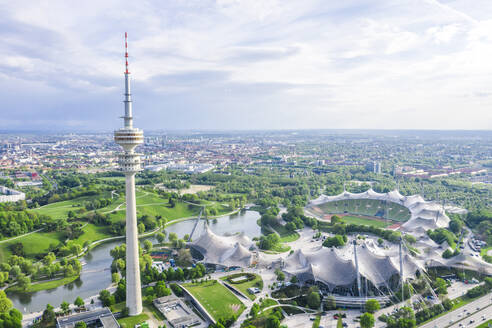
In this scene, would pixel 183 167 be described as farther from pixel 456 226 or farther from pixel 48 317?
pixel 48 317

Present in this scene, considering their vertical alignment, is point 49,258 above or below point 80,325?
above

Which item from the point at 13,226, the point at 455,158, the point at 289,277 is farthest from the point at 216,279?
the point at 455,158

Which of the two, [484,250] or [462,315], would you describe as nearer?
[462,315]

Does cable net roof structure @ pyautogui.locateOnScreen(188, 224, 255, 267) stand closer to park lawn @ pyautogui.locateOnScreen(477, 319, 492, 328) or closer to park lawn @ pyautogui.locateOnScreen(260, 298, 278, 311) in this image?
park lawn @ pyautogui.locateOnScreen(260, 298, 278, 311)

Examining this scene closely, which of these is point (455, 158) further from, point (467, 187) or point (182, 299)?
point (182, 299)

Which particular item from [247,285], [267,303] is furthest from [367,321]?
[247,285]

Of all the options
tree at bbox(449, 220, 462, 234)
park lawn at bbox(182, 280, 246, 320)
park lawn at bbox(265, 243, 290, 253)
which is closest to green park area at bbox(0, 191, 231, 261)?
park lawn at bbox(182, 280, 246, 320)

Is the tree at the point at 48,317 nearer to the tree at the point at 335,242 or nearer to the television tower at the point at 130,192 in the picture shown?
the television tower at the point at 130,192
